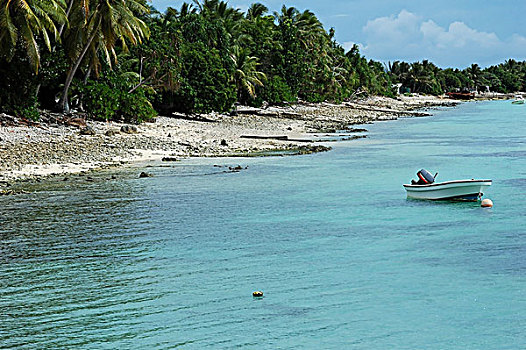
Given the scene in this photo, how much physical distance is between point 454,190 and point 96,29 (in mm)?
24231

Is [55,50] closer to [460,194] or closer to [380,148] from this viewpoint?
[380,148]

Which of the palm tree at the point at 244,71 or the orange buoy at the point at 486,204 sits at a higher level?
the palm tree at the point at 244,71

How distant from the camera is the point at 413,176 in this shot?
1129 inches

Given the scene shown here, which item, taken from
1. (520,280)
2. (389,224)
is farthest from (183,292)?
(389,224)

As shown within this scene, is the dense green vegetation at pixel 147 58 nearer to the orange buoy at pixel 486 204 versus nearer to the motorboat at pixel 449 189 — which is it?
the motorboat at pixel 449 189

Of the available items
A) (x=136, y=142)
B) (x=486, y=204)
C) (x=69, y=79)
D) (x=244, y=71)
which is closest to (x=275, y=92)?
(x=244, y=71)

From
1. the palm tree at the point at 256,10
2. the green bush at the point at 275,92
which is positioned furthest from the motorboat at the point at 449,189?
the palm tree at the point at 256,10

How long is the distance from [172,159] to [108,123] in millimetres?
10798

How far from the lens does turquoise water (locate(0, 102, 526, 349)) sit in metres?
9.98

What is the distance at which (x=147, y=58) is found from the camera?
4681cm

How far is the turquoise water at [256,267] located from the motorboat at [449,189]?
1.03 ft

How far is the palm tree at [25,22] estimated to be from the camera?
31.5m

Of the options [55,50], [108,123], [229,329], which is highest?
[55,50]

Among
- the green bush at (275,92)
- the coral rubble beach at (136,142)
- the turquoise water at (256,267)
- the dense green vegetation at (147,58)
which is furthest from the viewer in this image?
the green bush at (275,92)
